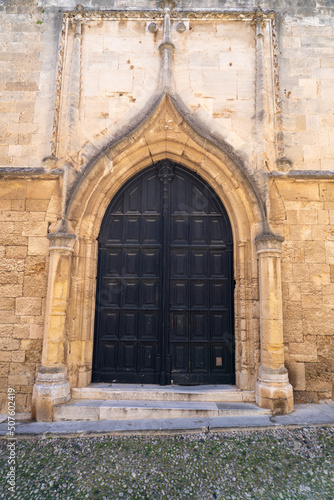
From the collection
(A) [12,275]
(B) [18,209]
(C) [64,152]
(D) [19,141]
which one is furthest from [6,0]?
(A) [12,275]

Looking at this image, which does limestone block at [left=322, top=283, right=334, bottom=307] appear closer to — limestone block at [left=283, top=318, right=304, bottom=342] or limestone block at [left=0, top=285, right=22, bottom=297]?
limestone block at [left=283, top=318, right=304, bottom=342]

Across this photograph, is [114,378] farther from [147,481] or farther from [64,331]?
[147,481]

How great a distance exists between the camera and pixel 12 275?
385 cm

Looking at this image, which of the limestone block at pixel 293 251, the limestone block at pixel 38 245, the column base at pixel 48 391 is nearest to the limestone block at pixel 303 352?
the limestone block at pixel 293 251

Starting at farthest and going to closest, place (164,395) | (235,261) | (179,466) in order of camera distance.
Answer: (235,261)
(164,395)
(179,466)

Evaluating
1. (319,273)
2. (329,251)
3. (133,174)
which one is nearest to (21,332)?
(133,174)

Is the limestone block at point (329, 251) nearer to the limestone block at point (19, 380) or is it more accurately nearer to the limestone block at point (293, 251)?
the limestone block at point (293, 251)

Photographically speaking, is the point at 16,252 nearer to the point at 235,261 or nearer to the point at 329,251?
the point at 235,261

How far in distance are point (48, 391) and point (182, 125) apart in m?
3.79

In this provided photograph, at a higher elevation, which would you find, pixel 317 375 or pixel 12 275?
pixel 12 275

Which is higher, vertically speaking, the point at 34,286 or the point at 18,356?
the point at 34,286

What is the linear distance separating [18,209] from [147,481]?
3.45m

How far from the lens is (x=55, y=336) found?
11.8 ft

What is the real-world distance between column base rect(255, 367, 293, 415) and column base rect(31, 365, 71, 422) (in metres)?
2.30
